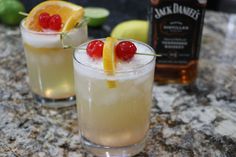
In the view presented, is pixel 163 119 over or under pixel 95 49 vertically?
under

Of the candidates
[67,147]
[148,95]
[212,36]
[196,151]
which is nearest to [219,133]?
[196,151]

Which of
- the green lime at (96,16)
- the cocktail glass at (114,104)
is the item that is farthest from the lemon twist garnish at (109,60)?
the green lime at (96,16)

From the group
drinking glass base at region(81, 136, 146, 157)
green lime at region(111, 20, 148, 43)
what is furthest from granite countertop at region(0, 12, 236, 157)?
green lime at region(111, 20, 148, 43)

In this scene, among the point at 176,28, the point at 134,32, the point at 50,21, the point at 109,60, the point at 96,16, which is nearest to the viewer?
the point at 109,60

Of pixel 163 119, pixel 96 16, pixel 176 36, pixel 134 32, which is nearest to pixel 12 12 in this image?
pixel 96 16

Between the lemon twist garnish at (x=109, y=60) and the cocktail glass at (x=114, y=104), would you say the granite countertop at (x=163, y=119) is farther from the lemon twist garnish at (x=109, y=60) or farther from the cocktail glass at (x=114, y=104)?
the lemon twist garnish at (x=109, y=60)

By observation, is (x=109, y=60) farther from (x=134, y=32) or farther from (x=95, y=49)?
(x=134, y=32)

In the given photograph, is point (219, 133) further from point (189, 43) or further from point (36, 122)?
point (36, 122)
